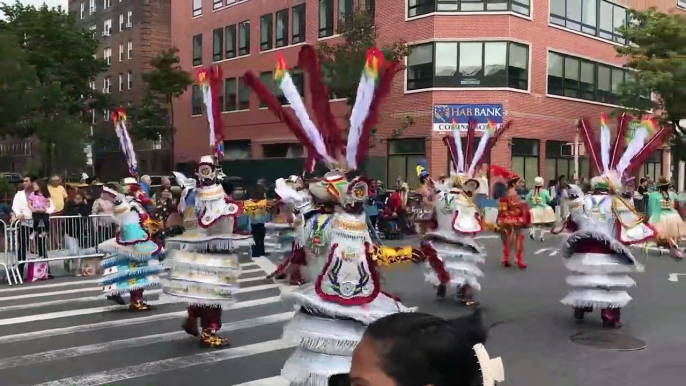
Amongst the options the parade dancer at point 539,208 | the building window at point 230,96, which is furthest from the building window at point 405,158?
the building window at point 230,96

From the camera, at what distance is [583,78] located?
30656 millimetres

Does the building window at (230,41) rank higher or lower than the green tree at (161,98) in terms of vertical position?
higher

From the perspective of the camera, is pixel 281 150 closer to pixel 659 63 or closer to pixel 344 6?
pixel 344 6

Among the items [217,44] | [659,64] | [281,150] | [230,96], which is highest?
[217,44]

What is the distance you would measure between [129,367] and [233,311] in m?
2.80

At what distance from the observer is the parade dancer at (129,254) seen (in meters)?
8.99

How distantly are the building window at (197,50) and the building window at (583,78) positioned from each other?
21300 mm

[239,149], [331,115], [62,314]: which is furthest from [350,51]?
[331,115]

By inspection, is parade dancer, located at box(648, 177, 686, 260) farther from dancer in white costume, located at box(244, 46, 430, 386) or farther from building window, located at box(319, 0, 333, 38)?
building window, located at box(319, 0, 333, 38)

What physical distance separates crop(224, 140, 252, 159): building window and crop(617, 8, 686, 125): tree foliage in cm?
1917

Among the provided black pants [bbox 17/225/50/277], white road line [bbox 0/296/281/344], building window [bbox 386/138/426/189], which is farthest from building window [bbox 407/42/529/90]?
white road line [bbox 0/296/281/344]

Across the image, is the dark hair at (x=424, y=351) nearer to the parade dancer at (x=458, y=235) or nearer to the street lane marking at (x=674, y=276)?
the parade dancer at (x=458, y=235)

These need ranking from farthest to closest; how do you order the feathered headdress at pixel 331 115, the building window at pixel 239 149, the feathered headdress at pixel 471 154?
1. the building window at pixel 239 149
2. the feathered headdress at pixel 471 154
3. the feathered headdress at pixel 331 115

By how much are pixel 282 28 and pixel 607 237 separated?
1121 inches
